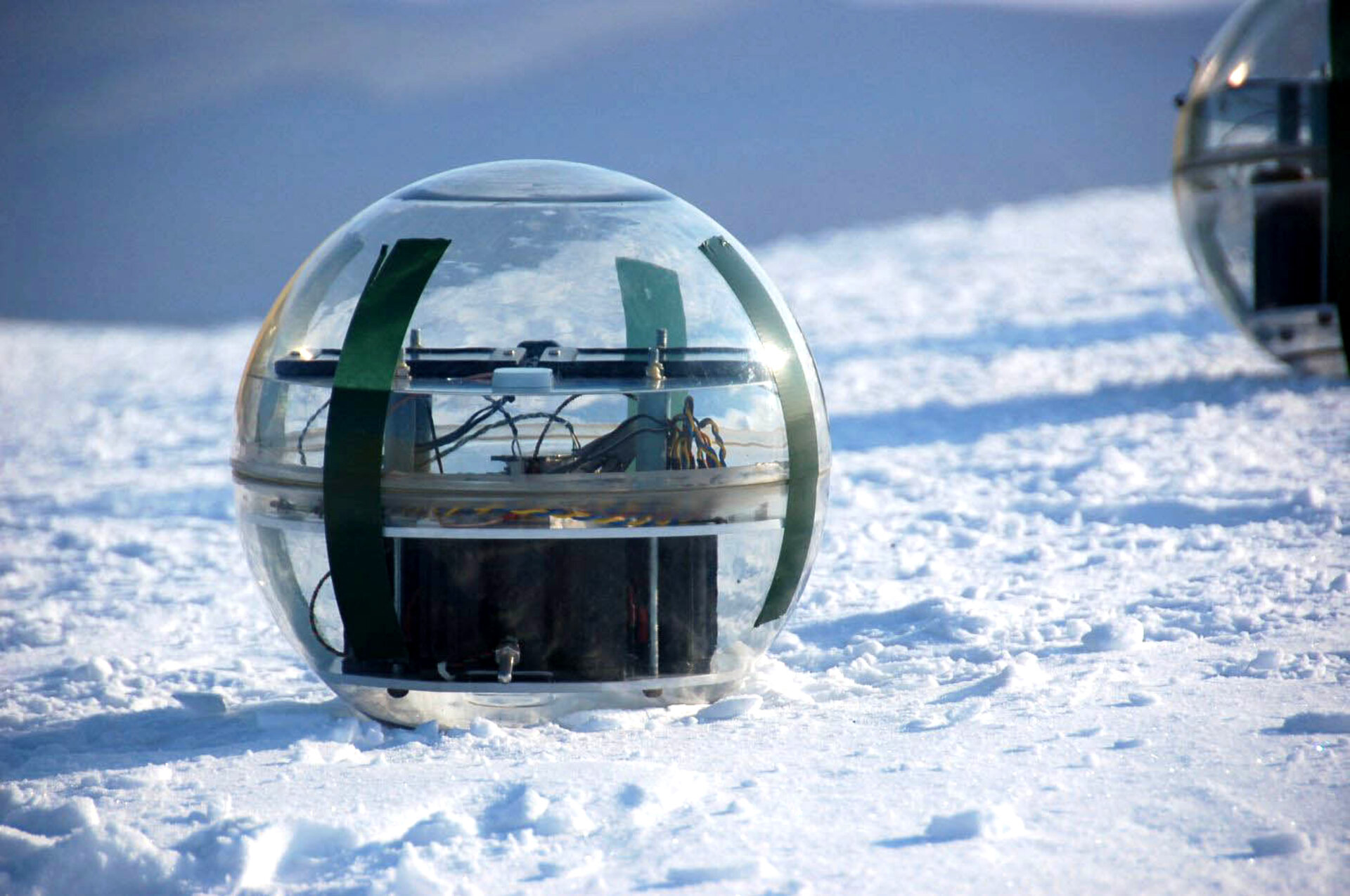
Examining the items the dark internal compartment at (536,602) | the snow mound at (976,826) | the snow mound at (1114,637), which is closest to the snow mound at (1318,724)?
the snow mound at (1114,637)

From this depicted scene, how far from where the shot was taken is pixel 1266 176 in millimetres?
8969

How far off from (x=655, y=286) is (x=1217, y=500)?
13.1 feet

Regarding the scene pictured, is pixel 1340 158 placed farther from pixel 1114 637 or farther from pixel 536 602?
pixel 536 602

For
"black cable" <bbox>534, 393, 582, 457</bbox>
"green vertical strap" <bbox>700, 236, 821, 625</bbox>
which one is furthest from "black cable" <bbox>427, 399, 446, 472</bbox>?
"green vertical strap" <bbox>700, 236, 821, 625</bbox>

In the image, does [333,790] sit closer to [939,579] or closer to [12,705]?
[12,705]

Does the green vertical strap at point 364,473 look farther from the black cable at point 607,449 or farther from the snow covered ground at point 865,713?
the black cable at point 607,449

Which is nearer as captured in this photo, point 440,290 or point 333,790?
point 333,790

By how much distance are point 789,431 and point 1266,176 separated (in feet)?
18.8

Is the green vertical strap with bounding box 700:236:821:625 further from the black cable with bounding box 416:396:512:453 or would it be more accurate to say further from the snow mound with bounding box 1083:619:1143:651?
the snow mound with bounding box 1083:619:1143:651

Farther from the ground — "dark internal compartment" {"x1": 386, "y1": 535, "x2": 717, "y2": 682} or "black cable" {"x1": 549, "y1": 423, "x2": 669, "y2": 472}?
"black cable" {"x1": 549, "y1": 423, "x2": 669, "y2": 472}

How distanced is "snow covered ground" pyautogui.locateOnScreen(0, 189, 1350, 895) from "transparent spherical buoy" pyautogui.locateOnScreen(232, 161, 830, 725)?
0.88 ft

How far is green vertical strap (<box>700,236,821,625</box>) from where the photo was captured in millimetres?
4480

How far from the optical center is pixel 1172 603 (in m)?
5.72

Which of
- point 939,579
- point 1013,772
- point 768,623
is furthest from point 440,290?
point 939,579
